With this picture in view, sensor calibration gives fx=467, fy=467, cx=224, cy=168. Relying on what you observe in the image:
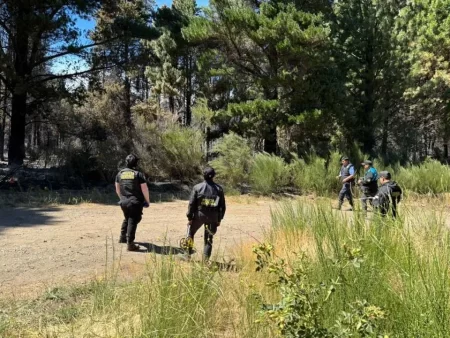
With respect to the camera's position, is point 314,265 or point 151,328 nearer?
point 151,328

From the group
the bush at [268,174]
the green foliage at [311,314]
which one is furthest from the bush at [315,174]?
the green foliage at [311,314]

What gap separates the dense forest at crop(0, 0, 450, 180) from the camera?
1888 cm

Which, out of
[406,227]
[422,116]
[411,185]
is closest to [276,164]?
[411,185]

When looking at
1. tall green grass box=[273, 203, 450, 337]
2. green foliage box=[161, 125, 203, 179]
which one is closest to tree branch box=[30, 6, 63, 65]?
green foliage box=[161, 125, 203, 179]

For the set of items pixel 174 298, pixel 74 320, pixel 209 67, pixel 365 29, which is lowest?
pixel 74 320

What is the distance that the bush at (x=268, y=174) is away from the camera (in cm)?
1777

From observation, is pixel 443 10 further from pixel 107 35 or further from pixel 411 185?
pixel 107 35

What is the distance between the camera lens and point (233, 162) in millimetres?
18922

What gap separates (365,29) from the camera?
25031 millimetres

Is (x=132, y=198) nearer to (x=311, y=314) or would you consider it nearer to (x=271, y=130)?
(x=311, y=314)

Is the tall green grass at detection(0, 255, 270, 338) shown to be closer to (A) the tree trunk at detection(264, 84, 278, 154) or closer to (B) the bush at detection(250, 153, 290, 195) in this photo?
(B) the bush at detection(250, 153, 290, 195)

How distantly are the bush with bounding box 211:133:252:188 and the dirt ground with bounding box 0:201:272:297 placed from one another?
11.2 ft

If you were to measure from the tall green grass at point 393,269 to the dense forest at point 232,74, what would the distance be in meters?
15.2

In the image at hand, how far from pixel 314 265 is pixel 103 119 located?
71.9 feet
